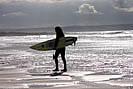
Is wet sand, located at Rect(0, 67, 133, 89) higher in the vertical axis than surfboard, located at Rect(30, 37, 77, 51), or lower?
lower

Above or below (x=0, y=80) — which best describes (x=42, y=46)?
Answer: above

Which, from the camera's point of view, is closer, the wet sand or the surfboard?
the wet sand

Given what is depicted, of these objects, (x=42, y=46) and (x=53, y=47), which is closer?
(x=53, y=47)

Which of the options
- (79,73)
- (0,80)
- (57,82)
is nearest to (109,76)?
(79,73)

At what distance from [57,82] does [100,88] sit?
5.88 ft

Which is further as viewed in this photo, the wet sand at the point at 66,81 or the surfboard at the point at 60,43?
the surfboard at the point at 60,43

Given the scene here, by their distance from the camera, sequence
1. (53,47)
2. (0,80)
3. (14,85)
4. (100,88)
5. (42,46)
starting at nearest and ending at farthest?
(100,88), (14,85), (0,80), (53,47), (42,46)

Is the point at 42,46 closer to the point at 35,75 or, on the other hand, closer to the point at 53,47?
the point at 53,47

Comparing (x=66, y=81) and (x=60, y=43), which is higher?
(x=60, y=43)

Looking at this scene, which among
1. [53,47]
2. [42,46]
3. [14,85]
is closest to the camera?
[14,85]

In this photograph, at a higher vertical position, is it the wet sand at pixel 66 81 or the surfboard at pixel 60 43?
the surfboard at pixel 60 43

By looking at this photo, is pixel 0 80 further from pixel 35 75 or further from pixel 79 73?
pixel 79 73

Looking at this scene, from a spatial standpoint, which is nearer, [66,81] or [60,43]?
[66,81]

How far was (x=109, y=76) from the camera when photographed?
454 inches
